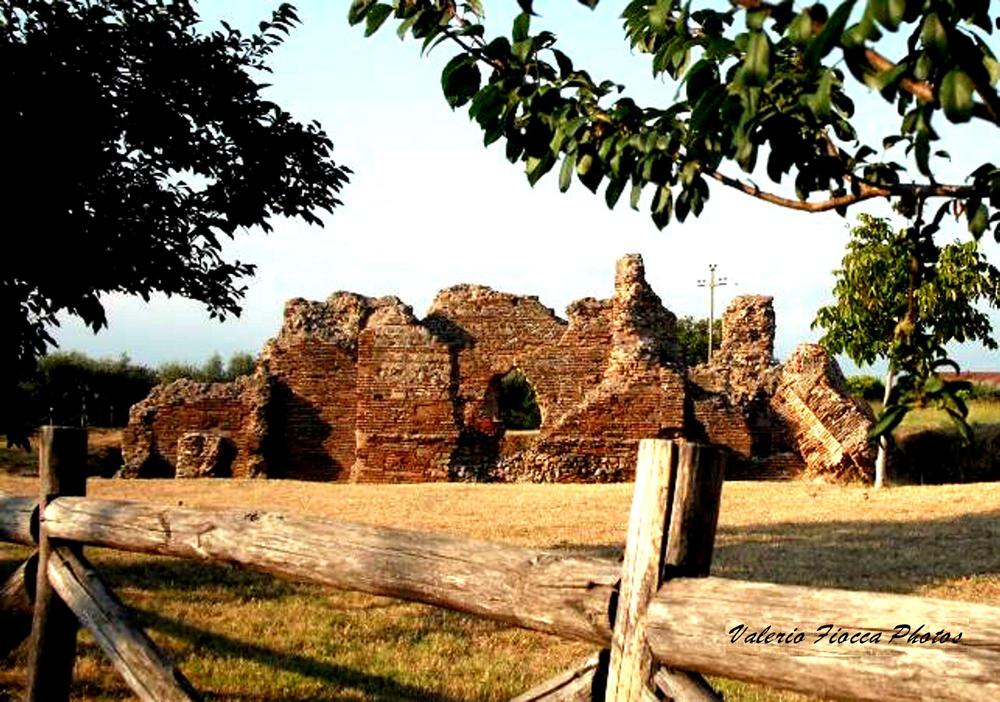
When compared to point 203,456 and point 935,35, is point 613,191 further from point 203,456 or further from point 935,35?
point 203,456

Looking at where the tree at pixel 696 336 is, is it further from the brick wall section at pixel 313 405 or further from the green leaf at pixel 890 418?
the green leaf at pixel 890 418

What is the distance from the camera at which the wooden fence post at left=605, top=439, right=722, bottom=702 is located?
8.81 feet

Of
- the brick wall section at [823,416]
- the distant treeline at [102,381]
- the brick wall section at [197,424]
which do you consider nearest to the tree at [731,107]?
the brick wall section at [823,416]

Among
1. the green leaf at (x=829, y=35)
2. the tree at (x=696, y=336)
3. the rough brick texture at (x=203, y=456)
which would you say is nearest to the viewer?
the green leaf at (x=829, y=35)

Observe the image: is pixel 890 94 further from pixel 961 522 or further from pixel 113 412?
pixel 113 412

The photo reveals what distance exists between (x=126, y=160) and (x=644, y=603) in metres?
7.17

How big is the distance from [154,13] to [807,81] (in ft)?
23.9

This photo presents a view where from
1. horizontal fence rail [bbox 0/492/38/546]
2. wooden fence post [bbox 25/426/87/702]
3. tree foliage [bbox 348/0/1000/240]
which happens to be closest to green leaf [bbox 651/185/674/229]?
tree foliage [bbox 348/0/1000/240]

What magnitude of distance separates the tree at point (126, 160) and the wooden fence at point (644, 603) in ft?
12.8

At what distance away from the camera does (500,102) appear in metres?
2.93

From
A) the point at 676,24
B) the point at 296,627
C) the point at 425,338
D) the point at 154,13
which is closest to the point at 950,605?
the point at 676,24

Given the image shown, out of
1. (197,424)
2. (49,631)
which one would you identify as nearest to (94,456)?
(197,424)

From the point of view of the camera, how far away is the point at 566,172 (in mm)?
2979

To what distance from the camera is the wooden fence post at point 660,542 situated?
8.81ft
